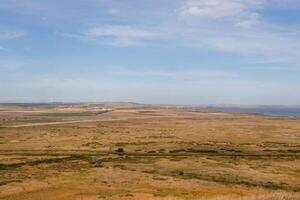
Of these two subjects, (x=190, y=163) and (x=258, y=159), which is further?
(x=258, y=159)

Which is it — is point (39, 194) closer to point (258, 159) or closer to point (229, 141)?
point (258, 159)

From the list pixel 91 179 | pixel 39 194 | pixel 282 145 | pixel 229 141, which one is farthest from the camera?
pixel 229 141

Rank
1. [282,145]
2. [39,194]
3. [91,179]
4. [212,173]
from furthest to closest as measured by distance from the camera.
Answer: [282,145] < [212,173] < [91,179] < [39,194]

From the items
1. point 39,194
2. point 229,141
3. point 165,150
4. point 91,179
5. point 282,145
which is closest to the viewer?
point 39,194

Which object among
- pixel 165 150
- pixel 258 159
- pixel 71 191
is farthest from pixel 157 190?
pixel 165 150

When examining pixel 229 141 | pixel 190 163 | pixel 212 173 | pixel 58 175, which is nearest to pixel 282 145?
pixel 229 141

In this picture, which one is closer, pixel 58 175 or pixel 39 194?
pixel 39 194

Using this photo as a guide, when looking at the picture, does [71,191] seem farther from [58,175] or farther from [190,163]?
[190,163]

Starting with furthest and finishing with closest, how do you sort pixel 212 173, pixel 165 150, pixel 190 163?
pixel 165 150
pixel 190 163
pixel 212 173
